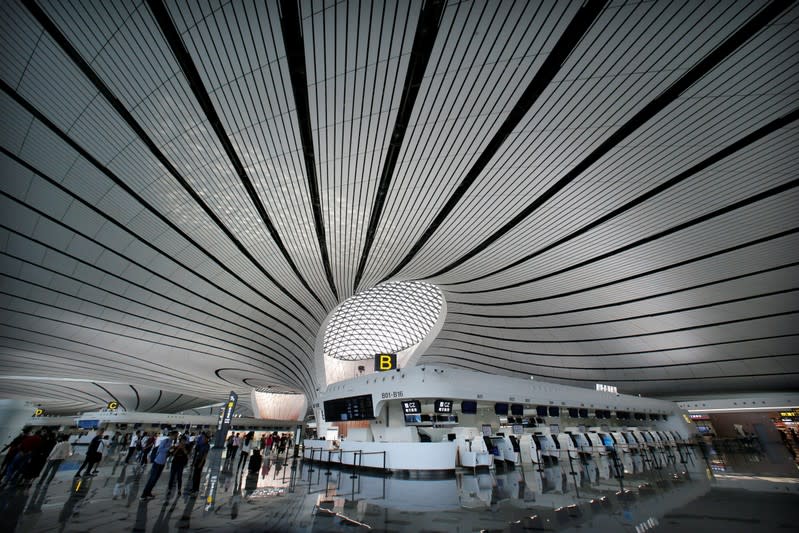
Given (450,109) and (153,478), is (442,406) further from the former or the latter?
(450,109)

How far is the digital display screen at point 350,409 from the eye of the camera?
16747mm

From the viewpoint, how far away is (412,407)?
50.0 ft

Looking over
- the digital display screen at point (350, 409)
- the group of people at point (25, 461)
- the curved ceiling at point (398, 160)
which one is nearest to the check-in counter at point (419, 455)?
the digital display screen at point (350, 409)

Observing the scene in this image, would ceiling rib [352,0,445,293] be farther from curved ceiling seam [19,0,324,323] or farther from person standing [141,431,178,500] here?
person standing [141,431,178,500]

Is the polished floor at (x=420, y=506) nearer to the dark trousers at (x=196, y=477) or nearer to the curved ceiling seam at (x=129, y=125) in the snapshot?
the dark trousers at (x=196, y=477)

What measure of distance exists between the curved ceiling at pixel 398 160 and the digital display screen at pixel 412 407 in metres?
6.74

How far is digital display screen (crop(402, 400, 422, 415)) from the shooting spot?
1510 cm

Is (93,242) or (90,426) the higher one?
(93,242)

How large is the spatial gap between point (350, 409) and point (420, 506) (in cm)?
1174

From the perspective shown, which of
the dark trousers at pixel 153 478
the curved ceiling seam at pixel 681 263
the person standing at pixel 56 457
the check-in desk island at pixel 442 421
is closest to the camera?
the dark trousers at pixel 153 478

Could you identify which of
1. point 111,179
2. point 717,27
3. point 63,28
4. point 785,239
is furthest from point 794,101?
point 111,179

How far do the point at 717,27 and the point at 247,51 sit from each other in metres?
8.27

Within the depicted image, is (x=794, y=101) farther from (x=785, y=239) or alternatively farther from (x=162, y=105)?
(x=162, y=105)

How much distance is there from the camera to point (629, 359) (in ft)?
85.5
